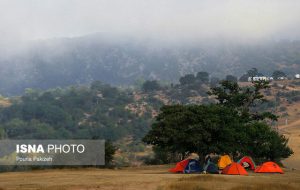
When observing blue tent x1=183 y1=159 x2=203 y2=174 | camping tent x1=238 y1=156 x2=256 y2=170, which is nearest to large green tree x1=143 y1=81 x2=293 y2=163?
camping tent x1=238 y1=156 x2=256 y2=170

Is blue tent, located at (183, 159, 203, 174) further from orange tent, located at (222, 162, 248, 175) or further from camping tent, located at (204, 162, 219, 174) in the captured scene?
orange tent, located at (222, 162, 248, 175)

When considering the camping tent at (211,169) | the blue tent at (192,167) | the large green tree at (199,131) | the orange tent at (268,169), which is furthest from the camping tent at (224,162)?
the camping tent at (211,169)

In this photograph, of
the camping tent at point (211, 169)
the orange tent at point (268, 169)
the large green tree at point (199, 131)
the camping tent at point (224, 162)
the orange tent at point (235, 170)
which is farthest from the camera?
the camping tent at point (224, 162)

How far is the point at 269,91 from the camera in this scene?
186 m

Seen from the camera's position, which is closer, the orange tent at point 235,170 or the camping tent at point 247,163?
the orange tent at point 235,170

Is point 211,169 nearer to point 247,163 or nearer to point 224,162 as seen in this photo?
point 224,162

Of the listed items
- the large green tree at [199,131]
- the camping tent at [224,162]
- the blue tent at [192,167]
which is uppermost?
the large green tree at [199,131]

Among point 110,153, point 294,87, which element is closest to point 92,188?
point 110,153

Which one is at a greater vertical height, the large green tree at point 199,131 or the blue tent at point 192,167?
the large green tree at point 199,131

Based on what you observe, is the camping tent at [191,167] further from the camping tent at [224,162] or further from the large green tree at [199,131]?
the camping tent at [224,162]

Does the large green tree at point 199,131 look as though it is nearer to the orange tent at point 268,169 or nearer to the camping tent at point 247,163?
the camping tent at point 247,163

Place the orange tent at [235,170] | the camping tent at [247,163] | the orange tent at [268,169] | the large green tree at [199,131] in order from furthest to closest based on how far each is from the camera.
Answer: the camping tent at [247,163] → the large green tree at [199,131] → the orange tent at [268,169] → the orange tent at [235,170]

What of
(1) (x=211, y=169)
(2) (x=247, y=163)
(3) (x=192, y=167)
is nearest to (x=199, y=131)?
(3) (x=192, y=167)

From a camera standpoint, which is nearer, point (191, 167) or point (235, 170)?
point (235, 170)
